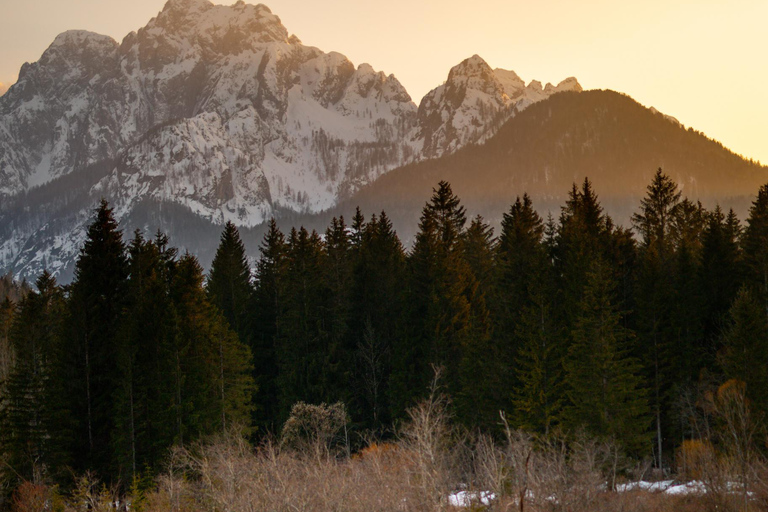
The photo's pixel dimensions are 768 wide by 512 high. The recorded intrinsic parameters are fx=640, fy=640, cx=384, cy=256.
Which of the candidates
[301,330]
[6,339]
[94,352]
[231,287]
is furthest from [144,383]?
[6,339]

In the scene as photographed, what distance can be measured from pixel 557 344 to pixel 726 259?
57.2 feet

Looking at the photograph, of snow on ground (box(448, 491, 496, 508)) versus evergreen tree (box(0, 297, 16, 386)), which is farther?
evergreen tree (box(0, 297, 16, 386))

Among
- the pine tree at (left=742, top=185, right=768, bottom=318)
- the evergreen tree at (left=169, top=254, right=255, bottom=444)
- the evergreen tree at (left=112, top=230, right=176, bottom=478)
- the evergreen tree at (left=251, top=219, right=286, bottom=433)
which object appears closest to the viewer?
the evergreen tree at (left=112, top=230, right=176, bottom=478)

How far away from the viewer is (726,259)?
151ft

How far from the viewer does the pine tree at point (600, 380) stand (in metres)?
34.0

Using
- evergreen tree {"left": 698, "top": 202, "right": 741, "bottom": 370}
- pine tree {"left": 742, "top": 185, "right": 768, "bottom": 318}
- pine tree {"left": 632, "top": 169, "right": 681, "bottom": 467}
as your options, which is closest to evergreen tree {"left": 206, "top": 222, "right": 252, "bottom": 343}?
pine tree {"left": 632, "top": 169, "right": 681, "bottom": 467}

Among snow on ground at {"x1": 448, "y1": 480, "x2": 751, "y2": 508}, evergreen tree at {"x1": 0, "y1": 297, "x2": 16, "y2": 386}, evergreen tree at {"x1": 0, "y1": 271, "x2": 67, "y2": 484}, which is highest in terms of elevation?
evergreen tree at {"x1": 0, "y1": 297, "x2": 16, "y2": 386}

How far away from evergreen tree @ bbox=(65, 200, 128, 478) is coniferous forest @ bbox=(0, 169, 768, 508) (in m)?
0.09

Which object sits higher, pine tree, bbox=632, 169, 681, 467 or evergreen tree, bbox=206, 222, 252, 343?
Answer: evergreen tree, bbox=206, 222, 252, 343

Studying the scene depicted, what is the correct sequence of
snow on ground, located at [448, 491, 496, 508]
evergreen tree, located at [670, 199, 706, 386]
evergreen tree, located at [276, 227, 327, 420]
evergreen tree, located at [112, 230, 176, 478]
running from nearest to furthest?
snow on ground, located at [448, 491, 496, 508] < evergreen tree, located at [112, 230, 176, 478] < evergreen tree, located at [670, 199, 706, 386] < evergreen tree, located at [276, 227, 327, 420]

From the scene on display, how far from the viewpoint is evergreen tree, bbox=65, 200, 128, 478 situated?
36.9m

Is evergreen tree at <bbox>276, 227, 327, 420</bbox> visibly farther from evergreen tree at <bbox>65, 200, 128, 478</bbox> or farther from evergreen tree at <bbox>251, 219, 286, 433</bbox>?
evergreen tree at <bbox>65, 200, 128, 478</bbox>

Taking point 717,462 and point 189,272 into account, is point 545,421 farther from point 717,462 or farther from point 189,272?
point 189,272

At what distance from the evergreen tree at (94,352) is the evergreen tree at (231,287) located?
723 inches
